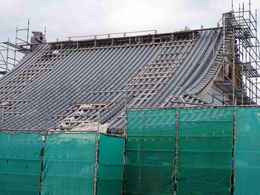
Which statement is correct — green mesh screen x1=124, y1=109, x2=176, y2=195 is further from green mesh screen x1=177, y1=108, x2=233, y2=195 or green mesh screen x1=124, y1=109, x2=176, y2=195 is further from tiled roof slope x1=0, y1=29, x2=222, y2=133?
tiled roof slope x1=0, y1=29, x2=222, y2=133

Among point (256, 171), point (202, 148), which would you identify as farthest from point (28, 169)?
point (256, 171)

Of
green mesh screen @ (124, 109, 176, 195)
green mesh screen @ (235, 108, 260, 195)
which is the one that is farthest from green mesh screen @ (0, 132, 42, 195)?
green mesh screen @ (235, 108, 260, 195)

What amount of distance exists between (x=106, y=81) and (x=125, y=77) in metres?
0.97

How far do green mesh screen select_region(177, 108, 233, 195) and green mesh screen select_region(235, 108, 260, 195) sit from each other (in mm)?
295

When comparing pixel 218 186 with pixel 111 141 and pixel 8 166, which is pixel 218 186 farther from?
pixel 8 166

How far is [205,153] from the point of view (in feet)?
44.2

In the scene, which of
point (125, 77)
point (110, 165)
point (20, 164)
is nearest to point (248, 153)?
point (110, 165)

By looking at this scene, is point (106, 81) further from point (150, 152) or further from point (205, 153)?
point (205, 153)

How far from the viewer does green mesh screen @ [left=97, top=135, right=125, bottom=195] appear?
537 inches

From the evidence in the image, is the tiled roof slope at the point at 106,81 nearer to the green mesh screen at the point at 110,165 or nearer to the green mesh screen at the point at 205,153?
the green mesh screen at the point at 110,165

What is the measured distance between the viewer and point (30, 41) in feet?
98.0

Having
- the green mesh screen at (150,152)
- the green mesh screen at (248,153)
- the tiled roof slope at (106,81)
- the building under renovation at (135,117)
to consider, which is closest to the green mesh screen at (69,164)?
the building under renovation at (135,117)

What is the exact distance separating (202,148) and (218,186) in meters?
1.25

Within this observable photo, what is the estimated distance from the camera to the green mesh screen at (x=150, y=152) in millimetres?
14102
